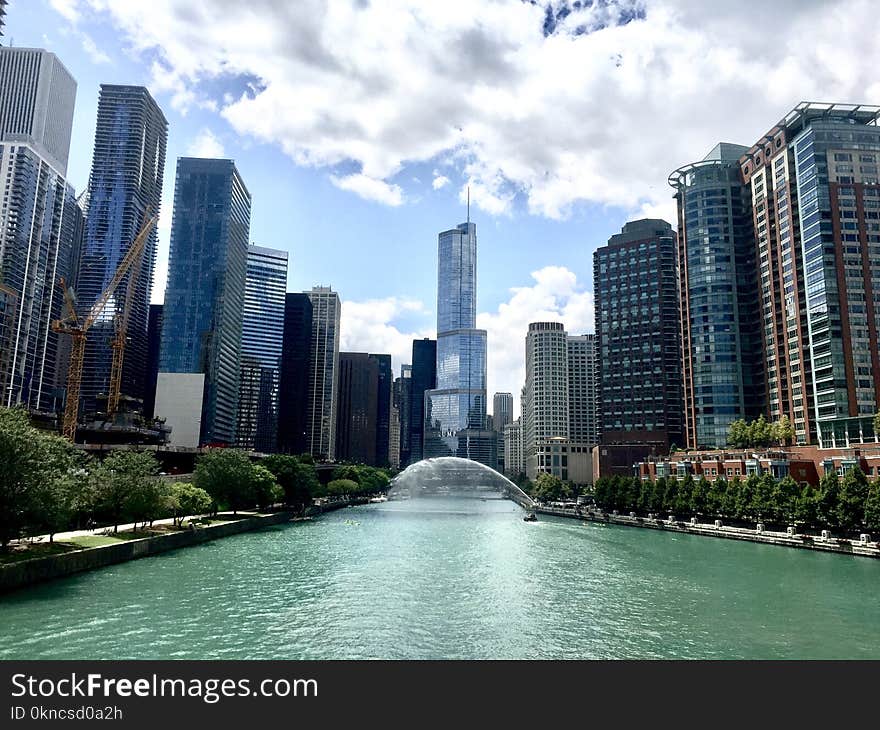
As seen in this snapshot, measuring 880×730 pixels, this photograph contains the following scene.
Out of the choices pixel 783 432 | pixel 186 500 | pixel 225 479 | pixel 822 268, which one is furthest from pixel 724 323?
pixel 186 500

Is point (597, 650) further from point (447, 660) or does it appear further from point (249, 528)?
point (249, 528)

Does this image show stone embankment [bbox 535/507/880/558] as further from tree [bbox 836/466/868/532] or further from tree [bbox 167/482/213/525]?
tree [bbox 167/482/213/525]

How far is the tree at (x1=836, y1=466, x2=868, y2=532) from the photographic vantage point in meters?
90.7

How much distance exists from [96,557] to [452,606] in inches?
1652

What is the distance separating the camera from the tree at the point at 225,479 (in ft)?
402

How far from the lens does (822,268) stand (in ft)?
521

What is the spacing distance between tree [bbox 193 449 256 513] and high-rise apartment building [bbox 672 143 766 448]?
444ft

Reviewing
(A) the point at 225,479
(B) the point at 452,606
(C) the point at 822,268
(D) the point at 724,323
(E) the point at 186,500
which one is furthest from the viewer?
(D) the point at 724,323

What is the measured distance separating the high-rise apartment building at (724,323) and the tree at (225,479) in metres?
135

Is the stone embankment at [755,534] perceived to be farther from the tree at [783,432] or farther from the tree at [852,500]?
the tree at [783,432]

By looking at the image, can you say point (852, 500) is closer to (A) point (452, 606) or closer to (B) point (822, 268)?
(A) point (452, 606)

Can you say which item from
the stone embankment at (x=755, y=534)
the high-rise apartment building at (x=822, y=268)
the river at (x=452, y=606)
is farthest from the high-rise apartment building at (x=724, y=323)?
the river at (x=452, y=606)
